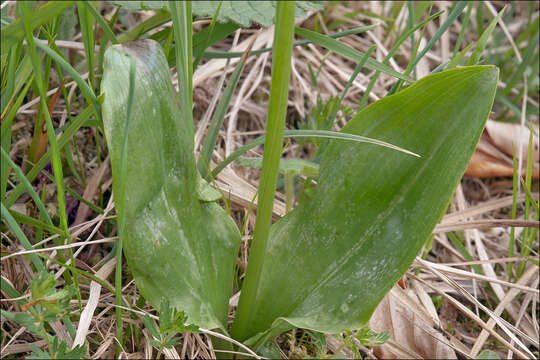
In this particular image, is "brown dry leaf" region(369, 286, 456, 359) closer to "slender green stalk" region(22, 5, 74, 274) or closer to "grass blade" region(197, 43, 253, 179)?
"grass blade" region(197, 43, 253, 179)

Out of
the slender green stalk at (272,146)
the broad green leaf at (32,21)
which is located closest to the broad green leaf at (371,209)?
the slender green stalk at (272,146)

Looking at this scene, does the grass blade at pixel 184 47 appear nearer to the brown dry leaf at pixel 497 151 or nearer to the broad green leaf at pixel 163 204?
the broad green leaf at pixel 163 204

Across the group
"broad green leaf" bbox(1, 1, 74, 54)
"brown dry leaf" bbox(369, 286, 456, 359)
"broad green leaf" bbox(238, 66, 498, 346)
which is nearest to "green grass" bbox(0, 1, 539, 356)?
"broad green leaf" bbox(1, 1, 74, 54)

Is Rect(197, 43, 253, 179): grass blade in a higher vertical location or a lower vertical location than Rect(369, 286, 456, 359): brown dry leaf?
higher

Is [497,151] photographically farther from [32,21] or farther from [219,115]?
[32,21]

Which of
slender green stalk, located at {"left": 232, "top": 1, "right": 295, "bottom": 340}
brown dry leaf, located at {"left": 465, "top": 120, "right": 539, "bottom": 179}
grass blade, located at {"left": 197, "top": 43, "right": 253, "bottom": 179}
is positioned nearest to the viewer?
slender green stalk, located at {"left": 232, "top": 1, "right": 295, "bottom": 340}

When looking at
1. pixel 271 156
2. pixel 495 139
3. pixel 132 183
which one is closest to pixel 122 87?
pixel 132 183
